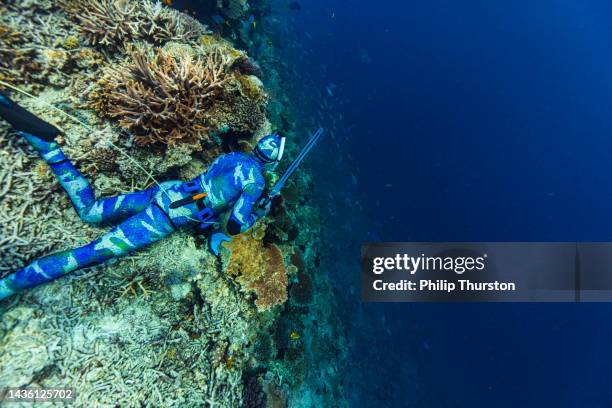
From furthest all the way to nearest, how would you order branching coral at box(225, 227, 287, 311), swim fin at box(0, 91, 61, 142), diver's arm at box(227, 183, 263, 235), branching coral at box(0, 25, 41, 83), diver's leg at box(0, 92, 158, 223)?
branching coral at box(225, 227, 287, 311)
branching coral at box(0, 25, 41, 83)
diver's arm at box(227, 183, 263, 235)
diver's leg at box(0, 92, 158, 223)
swim fin at box(0, 91, 61, 142)

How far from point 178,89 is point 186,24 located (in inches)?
82.1

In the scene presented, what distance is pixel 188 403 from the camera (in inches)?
171

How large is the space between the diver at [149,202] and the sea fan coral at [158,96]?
2.89 feet

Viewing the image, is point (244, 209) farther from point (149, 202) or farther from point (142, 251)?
point (142, 251)

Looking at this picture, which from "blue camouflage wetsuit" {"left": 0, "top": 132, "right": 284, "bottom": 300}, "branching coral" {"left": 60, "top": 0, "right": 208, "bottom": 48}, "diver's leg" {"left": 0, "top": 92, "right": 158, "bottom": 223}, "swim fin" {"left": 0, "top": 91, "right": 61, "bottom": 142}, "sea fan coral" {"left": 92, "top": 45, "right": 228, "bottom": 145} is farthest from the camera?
"branching coral" {"left": 60, "top": 0, "right": 208, "bottom": 48}

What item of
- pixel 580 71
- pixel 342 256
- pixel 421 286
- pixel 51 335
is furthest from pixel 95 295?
pixel 580 71

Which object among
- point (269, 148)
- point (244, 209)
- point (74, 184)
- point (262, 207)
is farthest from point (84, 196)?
point (269, 148)

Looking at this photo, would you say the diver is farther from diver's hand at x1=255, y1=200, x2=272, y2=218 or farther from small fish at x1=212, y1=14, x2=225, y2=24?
small fish at x1=212, y1=14, x2=225, y2=24

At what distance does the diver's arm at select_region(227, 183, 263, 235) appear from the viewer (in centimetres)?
392

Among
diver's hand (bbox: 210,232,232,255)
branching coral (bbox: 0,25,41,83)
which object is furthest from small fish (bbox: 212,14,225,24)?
diver's hand (bbox: 210,232,232,255)

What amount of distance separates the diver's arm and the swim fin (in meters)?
2.40

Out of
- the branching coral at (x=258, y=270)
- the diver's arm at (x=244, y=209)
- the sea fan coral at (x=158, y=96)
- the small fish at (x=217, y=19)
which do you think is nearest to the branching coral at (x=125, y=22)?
the sea fan coral at (x=158, y=96)

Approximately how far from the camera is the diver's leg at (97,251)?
349 cm

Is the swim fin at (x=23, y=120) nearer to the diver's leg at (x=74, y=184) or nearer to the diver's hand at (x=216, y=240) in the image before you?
the diver's leg at (x=74, y=184)
